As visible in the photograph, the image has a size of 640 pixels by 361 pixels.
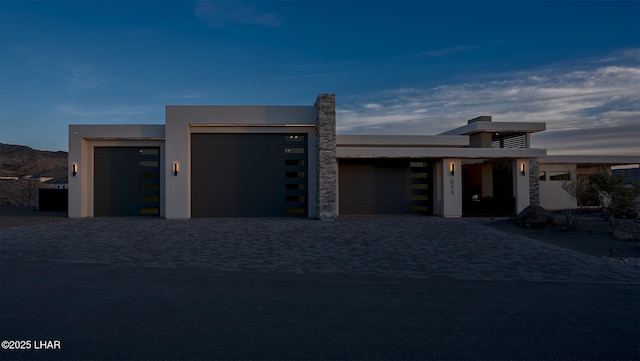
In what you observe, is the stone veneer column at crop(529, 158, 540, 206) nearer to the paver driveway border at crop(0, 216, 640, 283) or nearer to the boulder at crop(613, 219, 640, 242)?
the paver driveway border at crop(0, 216, 640, 283)

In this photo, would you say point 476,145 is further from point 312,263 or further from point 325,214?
point 312,263

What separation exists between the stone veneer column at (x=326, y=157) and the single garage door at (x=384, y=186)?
2800mm

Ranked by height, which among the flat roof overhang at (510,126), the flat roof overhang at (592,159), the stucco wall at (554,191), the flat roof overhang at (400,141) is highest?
the flat roof overhang at (510,126)

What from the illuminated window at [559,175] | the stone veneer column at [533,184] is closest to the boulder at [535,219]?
the stone veneer column at [533,184]

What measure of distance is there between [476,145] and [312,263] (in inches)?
768

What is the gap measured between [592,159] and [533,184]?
23.2 feet

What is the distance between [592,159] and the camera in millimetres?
22594

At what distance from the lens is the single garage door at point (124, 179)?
745 inches

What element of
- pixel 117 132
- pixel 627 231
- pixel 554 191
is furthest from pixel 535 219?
pixel 117 132

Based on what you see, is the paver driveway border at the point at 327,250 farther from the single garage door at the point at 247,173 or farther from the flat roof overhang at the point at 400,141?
the flat roof overhang at the point at 400,141

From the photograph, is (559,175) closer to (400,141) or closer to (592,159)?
(592,159)

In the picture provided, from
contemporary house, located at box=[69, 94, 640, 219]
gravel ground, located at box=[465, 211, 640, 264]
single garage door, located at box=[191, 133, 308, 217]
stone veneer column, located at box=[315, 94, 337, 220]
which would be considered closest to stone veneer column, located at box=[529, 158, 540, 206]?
contemporary house, located at box=[69, 94, 640, 219]

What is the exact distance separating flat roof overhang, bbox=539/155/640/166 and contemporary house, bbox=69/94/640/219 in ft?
16.2

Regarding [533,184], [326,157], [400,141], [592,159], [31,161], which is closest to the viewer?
[326,157]
